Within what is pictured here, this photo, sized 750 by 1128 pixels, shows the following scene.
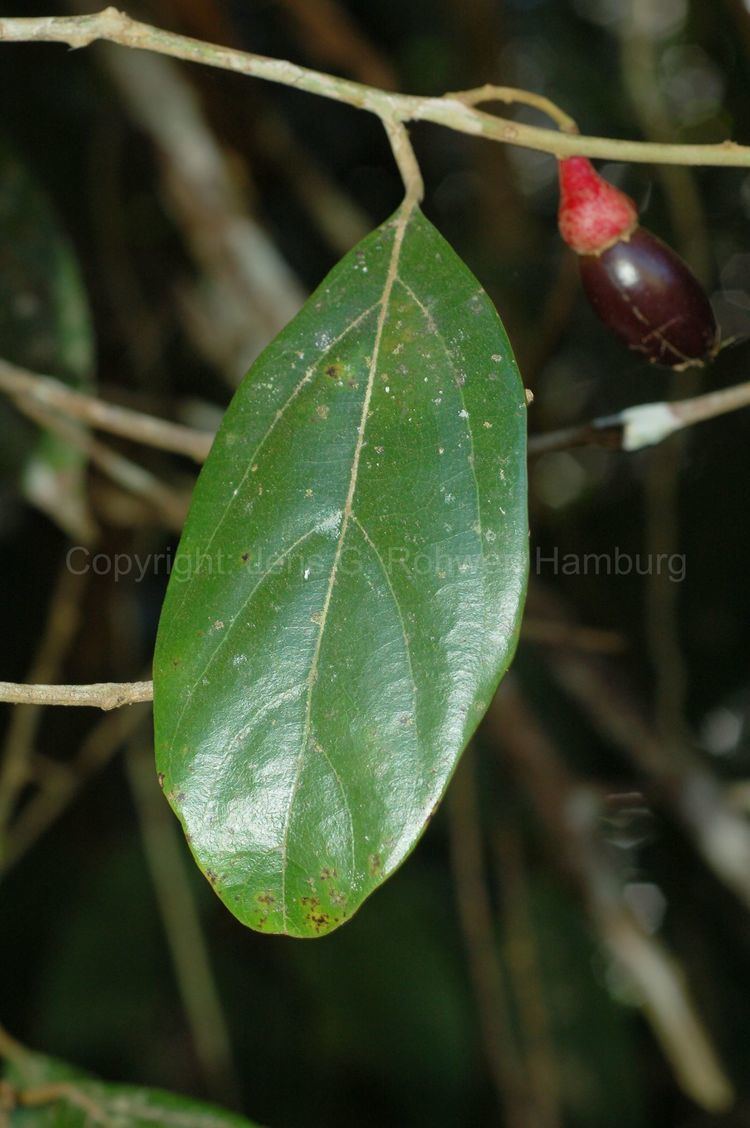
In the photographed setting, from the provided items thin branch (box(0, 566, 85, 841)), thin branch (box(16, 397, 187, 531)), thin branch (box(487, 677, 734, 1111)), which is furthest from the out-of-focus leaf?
thin branch (box(487, 677, 734, 1111))

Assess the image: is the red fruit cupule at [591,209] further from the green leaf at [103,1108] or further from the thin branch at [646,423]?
the green leaf at [103,1108]

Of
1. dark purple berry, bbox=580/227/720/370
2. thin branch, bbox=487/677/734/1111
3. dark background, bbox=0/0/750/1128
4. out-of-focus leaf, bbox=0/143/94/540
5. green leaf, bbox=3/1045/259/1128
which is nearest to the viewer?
dark purple berry, bbox=580/227/720/370

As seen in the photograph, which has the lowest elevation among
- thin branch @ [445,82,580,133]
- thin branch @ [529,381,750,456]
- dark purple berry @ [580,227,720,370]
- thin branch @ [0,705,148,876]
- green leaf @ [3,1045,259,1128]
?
green leaf @ [3,1045,259,1128]

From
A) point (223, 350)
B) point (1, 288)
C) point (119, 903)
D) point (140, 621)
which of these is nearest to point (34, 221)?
point (1, 288)

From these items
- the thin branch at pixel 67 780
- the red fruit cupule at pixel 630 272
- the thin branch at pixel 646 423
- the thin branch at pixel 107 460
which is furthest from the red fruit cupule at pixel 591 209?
the thin branch at pixel 67 780

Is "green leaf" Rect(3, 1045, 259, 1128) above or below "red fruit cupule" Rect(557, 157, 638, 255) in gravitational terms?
below

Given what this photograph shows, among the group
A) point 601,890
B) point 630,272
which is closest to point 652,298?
point 630,272

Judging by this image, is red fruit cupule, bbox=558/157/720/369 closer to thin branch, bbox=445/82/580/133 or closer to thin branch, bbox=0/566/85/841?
thin branch, bbox=445/82/580/133
